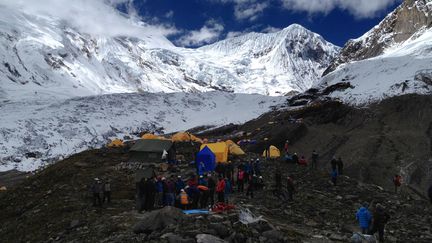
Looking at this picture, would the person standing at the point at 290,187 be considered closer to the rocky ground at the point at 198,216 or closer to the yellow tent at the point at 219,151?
the rocky ground at the point at 198,216

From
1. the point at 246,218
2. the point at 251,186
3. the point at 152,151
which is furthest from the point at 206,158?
the point at 246,218

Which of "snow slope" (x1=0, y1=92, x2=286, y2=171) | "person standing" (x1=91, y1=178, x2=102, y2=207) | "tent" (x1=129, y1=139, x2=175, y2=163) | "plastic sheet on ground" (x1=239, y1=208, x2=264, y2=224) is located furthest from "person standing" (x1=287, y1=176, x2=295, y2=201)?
"snow slope" (x1=0, y1=92, x2=286, y2=171)

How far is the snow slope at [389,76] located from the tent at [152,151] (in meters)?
68.1

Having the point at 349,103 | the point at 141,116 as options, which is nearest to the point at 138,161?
the point at 349,103

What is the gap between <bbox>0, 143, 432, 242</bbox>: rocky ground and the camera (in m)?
17.0

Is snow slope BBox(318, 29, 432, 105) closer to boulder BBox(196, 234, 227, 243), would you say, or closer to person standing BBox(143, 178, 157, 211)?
person standing BBox(143, 178, 157, 211)

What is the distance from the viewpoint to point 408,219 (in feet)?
79.7

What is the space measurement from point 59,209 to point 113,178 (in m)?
7.70

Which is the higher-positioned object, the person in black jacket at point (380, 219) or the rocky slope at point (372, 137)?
the rocky slope at point (372, 137)

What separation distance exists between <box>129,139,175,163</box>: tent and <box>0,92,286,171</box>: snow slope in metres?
75.9

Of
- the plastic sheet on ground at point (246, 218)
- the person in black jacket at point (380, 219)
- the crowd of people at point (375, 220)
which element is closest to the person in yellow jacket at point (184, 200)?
the plastic sheet on ground at point (246, 218)

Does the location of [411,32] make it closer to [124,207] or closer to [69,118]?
[69,118]

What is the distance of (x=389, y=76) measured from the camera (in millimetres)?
116938

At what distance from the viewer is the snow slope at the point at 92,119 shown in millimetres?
123500
